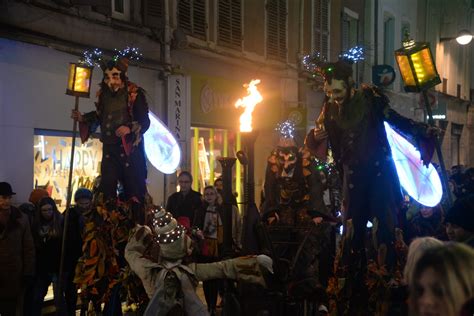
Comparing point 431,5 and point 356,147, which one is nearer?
point 356,147

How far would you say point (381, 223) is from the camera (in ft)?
21.2

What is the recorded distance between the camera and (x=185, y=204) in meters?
9.90

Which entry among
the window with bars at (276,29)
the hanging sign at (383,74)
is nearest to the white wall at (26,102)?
the window with bars at (276,29)

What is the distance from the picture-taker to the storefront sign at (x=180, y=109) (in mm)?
14984

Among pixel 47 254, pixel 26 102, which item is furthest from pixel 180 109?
pixel 47 254

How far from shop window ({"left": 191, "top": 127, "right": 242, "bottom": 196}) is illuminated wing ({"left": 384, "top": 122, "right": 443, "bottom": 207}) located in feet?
28.8

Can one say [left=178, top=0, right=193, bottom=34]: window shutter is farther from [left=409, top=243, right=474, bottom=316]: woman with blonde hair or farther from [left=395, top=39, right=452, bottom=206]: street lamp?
[left=409, top=243, right=474, bottom=316]: woman with blonde hair

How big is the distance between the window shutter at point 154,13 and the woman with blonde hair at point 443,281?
40.5 feet

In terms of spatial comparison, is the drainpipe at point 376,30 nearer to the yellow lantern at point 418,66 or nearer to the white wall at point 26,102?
the white wall at point 26,102

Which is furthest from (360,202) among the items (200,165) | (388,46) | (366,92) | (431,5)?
(431,5)

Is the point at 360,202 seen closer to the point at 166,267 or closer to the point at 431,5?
the point at 166,267

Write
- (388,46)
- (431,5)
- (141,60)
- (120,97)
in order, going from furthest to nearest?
(431,5) → (388,46) → (141,60) → (120,97)

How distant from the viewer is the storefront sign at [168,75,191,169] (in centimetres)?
1498

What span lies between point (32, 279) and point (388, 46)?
21.9 m
